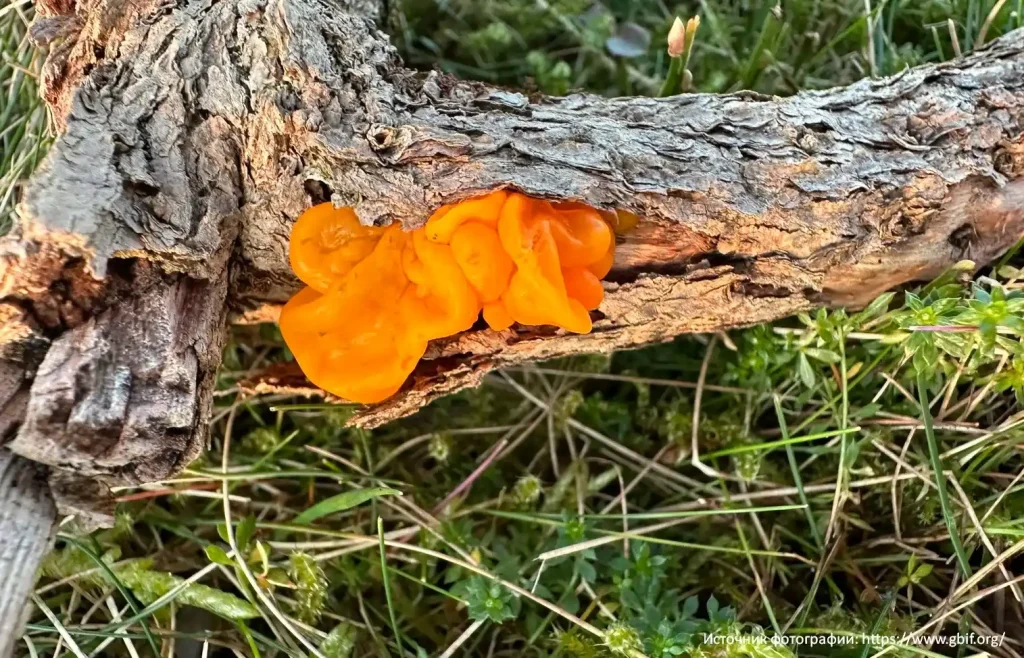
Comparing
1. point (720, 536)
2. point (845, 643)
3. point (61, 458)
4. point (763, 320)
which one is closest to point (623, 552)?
point (720, 536)

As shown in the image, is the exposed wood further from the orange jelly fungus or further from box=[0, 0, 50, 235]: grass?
box=[0, 0, 50, 235]: grass

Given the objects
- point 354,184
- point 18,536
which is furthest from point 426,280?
point 18,536

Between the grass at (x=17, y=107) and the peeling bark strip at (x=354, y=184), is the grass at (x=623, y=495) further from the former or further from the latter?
the peeling bark strip at (x=354, y=184)

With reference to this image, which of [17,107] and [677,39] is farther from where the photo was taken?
[17,107]

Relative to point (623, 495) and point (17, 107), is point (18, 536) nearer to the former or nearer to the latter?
point (623, 495)

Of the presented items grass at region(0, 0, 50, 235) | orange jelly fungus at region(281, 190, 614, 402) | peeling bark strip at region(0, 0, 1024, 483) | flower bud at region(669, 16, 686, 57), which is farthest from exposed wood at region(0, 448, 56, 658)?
flower bud at region(669, 16, 686, 57)

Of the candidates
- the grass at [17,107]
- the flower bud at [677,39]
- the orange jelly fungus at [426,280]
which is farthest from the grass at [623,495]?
the orange jelly fungus at [426,280]
